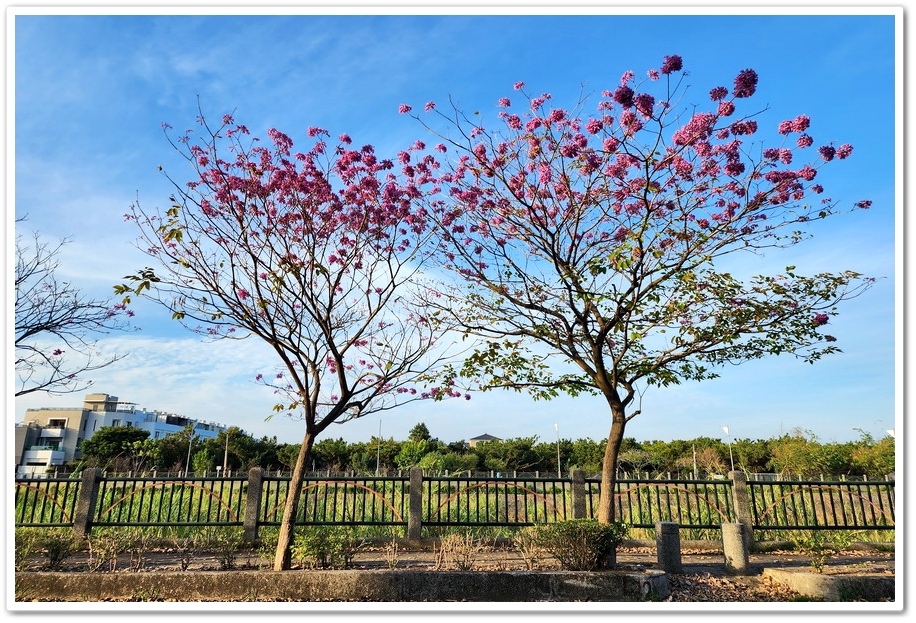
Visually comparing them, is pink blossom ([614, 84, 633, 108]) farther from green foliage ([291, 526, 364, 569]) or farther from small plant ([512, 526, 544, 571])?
green foliage ([291, 526, 364, 569])

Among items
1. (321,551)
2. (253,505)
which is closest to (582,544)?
(321,551)

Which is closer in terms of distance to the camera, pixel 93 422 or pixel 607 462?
pixel 607 462

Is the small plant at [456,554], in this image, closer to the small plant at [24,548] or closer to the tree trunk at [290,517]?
the tree trunk at [290,517]

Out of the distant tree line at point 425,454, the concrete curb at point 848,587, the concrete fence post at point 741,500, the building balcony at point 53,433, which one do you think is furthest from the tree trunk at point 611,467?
the building balcony at point 53,433

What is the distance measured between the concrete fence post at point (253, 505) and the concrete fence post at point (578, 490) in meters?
5.62

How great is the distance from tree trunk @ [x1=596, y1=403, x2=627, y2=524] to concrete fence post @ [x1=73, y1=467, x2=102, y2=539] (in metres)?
8.79

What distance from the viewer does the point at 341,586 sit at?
5883 mm

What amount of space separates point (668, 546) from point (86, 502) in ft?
32.4

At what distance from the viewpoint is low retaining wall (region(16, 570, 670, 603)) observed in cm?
591
